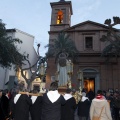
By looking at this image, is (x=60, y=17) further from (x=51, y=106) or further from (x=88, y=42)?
(x=51, y=106)

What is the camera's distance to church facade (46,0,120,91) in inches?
971

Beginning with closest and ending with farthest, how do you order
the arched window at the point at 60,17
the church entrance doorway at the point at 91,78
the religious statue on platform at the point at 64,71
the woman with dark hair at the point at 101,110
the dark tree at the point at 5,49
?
the woman with dark hair at the point at 101,110
the religious statue on platform at the point at 64,71
the dark tree at the point at 5,49
the church entrance doorway at the point at 91,78
the arched window at the point at 60,17

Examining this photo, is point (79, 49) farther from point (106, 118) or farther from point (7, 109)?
point (106, 118)

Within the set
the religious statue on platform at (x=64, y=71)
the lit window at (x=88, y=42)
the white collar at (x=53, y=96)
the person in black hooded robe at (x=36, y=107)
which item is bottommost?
the person in black hooded robe at (x=36, y=107)

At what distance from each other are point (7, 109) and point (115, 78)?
1916 cm

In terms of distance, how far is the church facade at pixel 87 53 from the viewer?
24.7m

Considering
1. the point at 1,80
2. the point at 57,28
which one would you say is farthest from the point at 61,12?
the point at 1,80

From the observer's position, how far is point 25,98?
623 cm

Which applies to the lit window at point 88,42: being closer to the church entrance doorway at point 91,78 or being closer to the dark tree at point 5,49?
the church entrance doorway at point 91,78

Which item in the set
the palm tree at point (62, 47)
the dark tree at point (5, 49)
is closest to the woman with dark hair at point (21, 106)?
the dark tree at point (5, 49)

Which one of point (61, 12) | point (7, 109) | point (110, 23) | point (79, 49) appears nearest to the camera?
point (7, 109)

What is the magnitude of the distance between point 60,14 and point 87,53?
24.7 feet

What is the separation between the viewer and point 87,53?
2570 cm

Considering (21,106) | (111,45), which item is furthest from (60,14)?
(21,106)
